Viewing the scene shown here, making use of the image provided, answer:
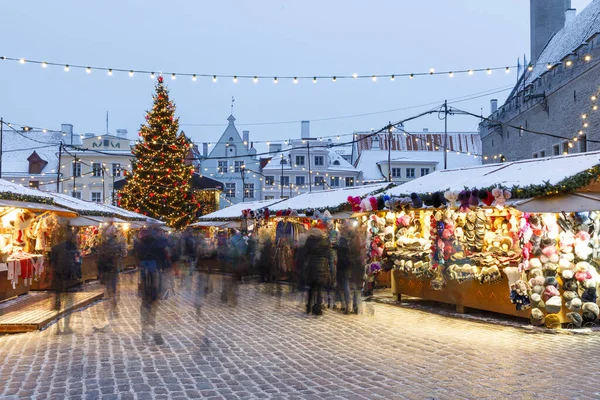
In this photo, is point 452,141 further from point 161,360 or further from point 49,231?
point 161,360

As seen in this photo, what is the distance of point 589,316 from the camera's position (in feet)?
34.6

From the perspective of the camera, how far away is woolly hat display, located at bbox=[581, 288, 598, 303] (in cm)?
1052

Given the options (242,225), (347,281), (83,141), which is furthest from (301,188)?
(347,281)

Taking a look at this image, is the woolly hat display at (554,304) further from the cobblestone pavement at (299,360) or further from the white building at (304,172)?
the white building at (304,172)

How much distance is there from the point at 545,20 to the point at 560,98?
35.9ft

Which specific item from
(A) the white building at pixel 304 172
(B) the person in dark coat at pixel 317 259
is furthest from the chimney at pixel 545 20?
(B) the person in dark coat at pixel 317 259

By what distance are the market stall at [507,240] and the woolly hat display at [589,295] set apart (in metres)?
0.01

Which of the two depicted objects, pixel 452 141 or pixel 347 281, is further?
pixel 452 141

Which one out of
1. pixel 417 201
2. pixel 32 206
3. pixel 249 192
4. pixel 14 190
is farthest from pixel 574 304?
pixel 249 192

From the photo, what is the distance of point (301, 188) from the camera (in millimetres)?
55031

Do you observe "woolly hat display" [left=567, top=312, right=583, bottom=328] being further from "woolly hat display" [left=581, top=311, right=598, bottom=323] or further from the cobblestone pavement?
the cobblestone pavement

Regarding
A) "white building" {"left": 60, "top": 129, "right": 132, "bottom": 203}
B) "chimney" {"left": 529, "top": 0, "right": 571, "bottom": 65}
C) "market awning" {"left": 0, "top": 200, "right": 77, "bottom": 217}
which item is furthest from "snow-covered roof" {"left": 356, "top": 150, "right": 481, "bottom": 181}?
"market awning" {"left": 0, "top": 200, "right": 77, "bottom": 217}

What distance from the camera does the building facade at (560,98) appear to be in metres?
23.4

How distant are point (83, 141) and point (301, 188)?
19541 millimetres
